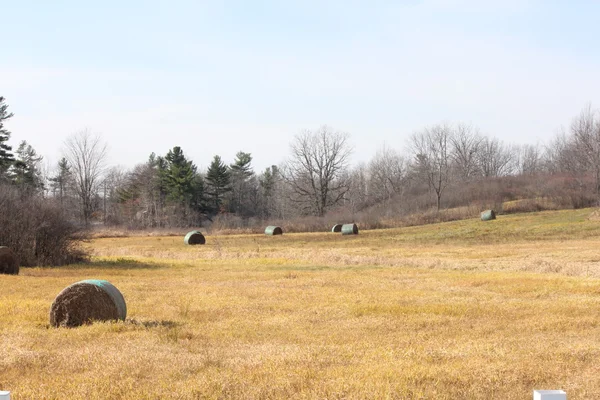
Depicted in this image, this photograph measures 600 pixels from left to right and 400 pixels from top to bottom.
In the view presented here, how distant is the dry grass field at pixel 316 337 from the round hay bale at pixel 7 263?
42.1 inches

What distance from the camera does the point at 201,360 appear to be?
8922mm

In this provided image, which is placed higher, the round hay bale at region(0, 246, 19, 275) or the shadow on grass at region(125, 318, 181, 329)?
the round hay bale at region(0, 246, 19, 275)

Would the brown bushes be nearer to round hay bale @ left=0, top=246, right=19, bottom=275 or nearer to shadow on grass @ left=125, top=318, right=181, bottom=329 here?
round hay bale @ left=0, top=246, right=19, bottom=275

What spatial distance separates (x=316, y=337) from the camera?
11.0 m

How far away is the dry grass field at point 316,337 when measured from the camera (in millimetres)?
7719

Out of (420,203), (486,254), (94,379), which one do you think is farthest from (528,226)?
(94,379)

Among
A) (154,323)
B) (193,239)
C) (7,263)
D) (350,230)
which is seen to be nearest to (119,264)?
(7,263)

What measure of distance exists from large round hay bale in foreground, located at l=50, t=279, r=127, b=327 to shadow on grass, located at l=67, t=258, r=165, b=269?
1548 centimetres

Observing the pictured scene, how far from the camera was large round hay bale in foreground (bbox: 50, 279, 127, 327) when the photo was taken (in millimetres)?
12031

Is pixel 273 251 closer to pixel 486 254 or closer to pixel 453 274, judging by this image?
pixel 486 254

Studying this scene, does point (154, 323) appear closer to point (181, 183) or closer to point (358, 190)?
point (181, 183)

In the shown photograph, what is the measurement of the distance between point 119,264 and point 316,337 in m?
19.8

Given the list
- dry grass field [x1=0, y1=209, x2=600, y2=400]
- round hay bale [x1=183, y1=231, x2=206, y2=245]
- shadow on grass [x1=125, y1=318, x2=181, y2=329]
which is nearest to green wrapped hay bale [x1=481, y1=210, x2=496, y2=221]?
round hay bale [x1=183, y1=231, x2=206, y2=245]

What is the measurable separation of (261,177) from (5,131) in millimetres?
61347
